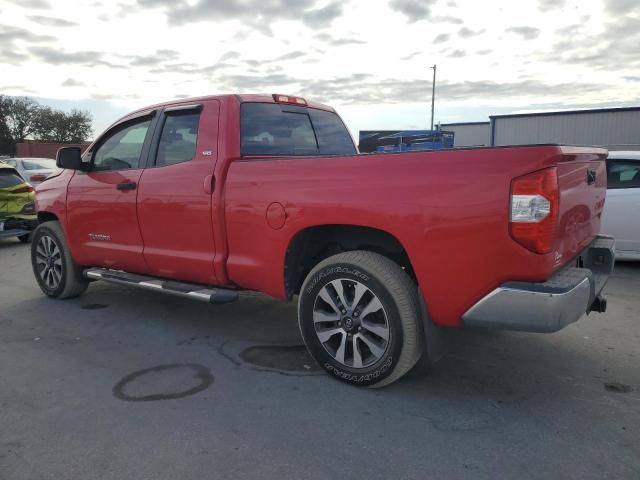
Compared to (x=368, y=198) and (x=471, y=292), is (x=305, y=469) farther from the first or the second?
(x=368, y=198)

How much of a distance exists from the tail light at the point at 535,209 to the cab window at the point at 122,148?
10.9 feet

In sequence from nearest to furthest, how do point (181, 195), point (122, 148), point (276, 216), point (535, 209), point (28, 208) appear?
1. point (535, 209)
2. point (276, 216)
3. point (181, 195)
4. point (122, 148)
5. point (28, 208)

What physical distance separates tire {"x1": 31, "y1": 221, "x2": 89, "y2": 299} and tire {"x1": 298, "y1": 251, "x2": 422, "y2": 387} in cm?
314

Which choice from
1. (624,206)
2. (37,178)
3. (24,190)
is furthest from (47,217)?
(37,178)

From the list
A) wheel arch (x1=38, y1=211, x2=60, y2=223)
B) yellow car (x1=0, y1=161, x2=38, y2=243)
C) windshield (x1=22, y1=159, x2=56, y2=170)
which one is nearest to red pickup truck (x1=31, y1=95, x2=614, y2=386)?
wheel arch (x1=38, y1=211, x2=60, y2=223)

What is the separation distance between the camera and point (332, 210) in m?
3.38

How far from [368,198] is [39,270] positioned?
440 centimetres

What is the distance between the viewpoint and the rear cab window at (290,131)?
435 centimetres

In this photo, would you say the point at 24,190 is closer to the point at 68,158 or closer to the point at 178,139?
the point at 68,158

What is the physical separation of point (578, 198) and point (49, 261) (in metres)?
5.18

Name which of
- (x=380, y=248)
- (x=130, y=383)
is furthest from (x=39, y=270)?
(x=380, y=248)

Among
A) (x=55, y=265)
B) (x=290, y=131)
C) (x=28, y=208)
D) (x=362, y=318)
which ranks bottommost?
(x=55, y=265)

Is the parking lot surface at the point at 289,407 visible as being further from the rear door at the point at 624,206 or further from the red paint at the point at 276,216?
the rear door at the point at 624,206

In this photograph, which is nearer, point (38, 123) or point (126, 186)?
point (126, 186)
